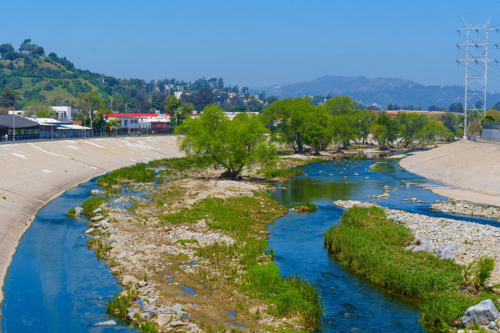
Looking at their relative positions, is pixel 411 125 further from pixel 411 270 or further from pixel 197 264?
pixel 197 264

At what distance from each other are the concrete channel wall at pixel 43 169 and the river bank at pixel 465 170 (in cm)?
4719

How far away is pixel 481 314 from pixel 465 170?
5629 centimetres

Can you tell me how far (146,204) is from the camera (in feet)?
152

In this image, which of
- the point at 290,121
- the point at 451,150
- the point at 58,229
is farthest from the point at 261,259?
the point at 290,121

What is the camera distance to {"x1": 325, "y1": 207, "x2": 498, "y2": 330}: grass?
71.3 ft

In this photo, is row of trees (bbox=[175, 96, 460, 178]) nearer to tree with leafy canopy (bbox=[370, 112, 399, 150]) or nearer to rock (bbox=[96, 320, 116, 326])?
tree with leafy canopy (bbox=[370, 112, 399, 150])

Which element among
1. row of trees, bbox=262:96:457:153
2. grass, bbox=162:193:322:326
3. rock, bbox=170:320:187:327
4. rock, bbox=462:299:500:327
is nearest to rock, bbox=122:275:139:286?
grass, bbox=162:193:322:326

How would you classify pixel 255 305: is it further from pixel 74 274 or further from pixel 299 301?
pixel 74 274

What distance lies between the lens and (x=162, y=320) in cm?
2069

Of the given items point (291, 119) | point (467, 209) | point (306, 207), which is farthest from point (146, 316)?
point (291, 119)

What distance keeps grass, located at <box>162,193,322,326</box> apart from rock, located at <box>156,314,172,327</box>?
15.6 ft

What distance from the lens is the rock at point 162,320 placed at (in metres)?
20.5

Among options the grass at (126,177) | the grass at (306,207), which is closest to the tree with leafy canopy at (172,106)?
the grass at (126,177)

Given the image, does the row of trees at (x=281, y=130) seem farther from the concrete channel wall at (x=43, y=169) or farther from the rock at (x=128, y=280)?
the rock at (x=128, y=280)
